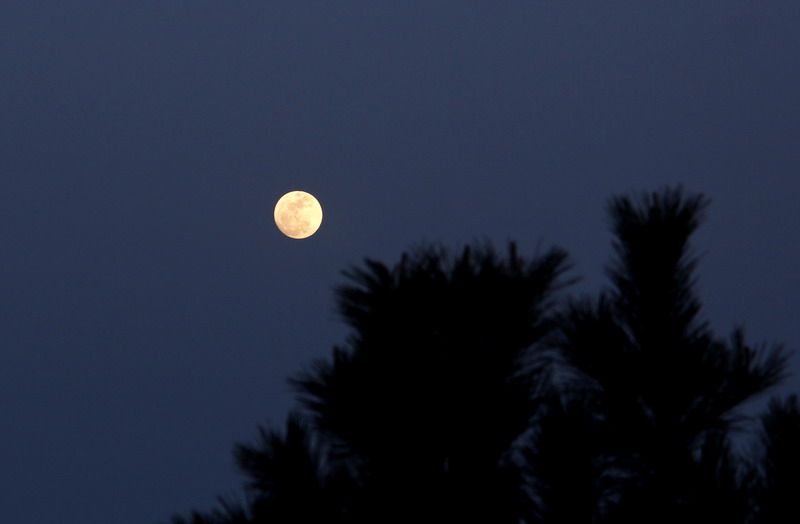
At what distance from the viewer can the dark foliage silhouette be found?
3.57 meters

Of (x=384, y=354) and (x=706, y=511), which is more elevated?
(x=384, y=354)

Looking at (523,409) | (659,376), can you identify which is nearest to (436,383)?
(523,409)

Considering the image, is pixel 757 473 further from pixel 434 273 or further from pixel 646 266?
pixel 434 273

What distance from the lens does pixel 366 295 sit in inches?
161

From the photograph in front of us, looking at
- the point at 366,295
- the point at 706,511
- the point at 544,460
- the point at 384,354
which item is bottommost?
the point at 706,511

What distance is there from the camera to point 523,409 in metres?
3.78

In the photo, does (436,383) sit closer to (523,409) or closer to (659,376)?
(523,409)

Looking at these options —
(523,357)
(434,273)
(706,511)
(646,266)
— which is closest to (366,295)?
(434,273)

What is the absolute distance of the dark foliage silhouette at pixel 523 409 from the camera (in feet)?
11.7

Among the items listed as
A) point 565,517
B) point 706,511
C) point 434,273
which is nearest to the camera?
point 706,511

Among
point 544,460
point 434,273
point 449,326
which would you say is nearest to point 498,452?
point 544,460

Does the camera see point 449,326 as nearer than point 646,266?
Yes

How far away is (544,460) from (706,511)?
66 cm

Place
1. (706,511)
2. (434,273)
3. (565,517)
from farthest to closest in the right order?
(434,273) → (565,517) → (706,511)
